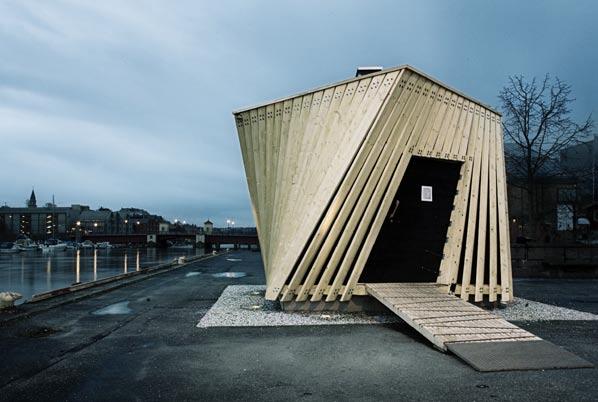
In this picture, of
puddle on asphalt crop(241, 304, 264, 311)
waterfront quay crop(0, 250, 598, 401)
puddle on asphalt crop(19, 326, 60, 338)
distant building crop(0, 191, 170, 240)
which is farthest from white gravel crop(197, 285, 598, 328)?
distant building crop(0, 191, 170, 240)

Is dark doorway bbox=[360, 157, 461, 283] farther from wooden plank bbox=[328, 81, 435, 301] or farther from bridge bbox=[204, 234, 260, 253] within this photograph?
bridge bbox=[204, 234, 260, 253]

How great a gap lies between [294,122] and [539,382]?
796 cm

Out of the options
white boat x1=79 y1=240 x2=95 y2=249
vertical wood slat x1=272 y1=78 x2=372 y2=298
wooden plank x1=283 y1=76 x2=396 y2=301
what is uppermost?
vertical wood slat x1=272 y1=78 x2=372 y2=298

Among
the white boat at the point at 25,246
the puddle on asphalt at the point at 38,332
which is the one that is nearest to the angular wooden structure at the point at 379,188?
the puddle on asphalt at the point at 38,332

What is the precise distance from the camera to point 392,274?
37.2 feet

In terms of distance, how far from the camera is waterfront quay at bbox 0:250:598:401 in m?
5.59

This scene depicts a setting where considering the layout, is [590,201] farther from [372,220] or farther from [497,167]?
[372,220]

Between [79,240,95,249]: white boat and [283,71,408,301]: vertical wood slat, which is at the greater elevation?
[283,71,408,301]: vertical wood slat

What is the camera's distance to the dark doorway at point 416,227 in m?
11.2

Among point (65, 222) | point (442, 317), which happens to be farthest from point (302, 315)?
point (65, 222)

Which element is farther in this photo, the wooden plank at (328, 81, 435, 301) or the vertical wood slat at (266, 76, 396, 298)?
the wooden plank at (328, 81, 435, 301)

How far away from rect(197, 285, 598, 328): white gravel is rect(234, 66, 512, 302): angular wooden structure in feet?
1.54

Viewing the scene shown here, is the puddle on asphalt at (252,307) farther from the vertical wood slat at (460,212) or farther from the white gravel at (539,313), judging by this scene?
the white gravel at (539,313)

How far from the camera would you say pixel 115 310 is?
39.6 feet
